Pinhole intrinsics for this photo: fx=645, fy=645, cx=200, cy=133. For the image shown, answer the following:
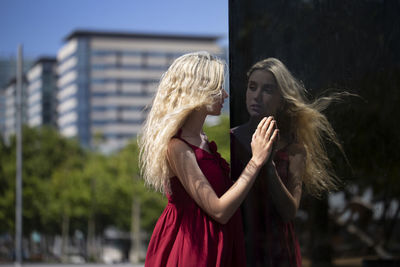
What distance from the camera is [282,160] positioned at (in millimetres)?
2537

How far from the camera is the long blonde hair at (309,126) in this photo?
2539mm

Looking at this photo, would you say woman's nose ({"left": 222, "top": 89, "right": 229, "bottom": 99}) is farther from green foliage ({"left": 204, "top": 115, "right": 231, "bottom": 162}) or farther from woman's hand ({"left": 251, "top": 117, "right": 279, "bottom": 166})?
green foliage ({"left": 204, "top": 115, "right": 231, "bottom": 162})

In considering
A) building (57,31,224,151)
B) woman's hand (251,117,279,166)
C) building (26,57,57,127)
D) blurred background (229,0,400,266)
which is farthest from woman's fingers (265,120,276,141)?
building (26,57,57,127)

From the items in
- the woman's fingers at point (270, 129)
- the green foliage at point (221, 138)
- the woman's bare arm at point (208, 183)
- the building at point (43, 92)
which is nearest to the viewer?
the woman's bare arm at point (208, 183)

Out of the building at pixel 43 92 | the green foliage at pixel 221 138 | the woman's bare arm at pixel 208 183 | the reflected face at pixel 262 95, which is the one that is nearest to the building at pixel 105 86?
the building at pixel 43 92

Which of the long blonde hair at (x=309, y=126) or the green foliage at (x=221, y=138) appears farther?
the green foliage at (x=221, y=138)

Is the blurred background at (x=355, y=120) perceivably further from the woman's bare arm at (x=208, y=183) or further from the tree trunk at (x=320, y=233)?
the woman's bare arm at (x=208, y=183)

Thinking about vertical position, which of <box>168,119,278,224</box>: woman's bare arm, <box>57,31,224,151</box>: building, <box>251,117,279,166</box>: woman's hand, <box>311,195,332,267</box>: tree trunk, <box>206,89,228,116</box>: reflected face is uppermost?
<box>57,31,224,151</box>: building

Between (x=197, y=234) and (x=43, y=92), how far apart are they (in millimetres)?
122612

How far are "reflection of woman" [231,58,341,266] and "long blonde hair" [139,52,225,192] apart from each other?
0.66 feet

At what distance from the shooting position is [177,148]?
95.5 inches

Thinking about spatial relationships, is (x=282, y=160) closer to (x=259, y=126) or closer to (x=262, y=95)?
(x=259, y=126)

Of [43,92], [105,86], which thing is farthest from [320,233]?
[43,92]

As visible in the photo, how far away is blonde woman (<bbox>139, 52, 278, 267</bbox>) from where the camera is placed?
2.40 meters
